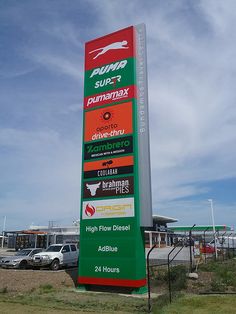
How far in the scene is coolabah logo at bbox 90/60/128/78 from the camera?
55.0ft

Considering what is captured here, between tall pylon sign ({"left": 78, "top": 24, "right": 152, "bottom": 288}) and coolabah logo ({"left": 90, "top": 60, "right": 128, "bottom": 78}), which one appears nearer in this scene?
tall pylon sign ({"left": 78, "top": 24, "right": 152, "bottom": 288})

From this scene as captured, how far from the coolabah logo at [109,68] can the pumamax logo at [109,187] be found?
5.37m

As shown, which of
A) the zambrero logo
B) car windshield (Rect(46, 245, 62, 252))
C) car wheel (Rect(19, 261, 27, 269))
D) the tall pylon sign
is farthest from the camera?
car windshield (Rect(46, 245, 62, 252))

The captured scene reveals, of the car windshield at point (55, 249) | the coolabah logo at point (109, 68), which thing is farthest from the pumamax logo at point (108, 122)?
the car windshield at point (55, 249)

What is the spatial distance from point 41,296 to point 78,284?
100 inches

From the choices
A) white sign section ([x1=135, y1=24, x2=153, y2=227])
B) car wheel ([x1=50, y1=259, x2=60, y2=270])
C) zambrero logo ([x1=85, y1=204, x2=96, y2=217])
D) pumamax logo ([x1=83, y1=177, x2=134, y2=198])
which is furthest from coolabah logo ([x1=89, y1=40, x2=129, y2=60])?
car wheel ([x1=50, y1=259, x2=60, y2=270])

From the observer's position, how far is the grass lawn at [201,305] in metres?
9.64

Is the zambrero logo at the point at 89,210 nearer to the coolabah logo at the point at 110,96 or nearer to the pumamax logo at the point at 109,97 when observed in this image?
the pumamax logo at the point at 109,97

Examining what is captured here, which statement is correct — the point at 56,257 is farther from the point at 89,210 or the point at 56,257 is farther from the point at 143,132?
the point at 143,132

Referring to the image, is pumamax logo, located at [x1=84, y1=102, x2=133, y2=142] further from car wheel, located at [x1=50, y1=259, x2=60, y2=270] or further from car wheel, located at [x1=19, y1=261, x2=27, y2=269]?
car wheel, located at [x1=19, y1=261, x2=27, y2=269]

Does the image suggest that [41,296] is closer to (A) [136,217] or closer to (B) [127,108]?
(A) [136,217]

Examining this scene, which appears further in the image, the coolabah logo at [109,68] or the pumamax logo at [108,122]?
the coolabah logo at [109,68]

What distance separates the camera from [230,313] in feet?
30.6

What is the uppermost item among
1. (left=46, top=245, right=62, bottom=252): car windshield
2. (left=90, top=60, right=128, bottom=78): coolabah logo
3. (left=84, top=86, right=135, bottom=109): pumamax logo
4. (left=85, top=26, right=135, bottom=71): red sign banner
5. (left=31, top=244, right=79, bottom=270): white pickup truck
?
(left=85, top=26, right=135, bottom=71): red sign banner
